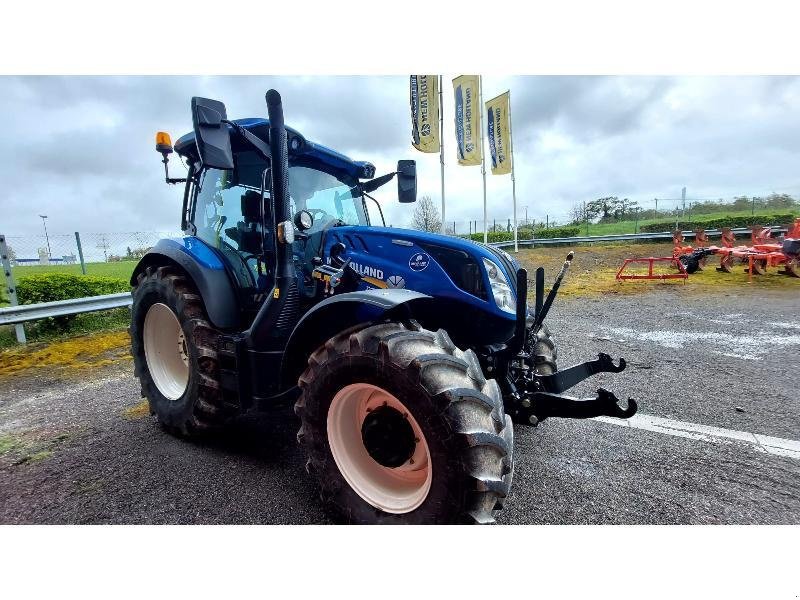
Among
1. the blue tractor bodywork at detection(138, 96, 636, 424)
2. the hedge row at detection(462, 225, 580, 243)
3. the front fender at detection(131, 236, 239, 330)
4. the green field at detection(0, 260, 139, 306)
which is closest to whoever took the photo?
the blue tractor bodywork at detection(138, 96, 636, 424)

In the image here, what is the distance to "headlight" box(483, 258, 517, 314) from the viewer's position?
216cm

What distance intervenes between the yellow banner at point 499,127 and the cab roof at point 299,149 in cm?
1200

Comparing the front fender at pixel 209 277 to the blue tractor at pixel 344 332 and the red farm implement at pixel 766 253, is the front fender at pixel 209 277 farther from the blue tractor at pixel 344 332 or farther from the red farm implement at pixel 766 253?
the red farm implement at pixel 766 253

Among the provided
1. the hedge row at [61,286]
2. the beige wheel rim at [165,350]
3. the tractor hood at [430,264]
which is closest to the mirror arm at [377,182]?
the tractor hood at [430,264]

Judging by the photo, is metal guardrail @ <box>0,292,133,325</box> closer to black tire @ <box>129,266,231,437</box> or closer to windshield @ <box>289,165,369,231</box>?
black tire @ <box>129,266,231,437</box>

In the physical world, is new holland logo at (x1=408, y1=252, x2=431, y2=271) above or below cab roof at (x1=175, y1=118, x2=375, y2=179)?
below

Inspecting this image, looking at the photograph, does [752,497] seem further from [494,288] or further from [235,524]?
[235,524]

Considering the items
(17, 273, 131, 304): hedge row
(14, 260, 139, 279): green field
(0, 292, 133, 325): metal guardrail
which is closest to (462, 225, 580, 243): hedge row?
(14, 260, 139, 279): green field

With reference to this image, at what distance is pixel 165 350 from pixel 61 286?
4.44m

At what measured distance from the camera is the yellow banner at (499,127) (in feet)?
44.6

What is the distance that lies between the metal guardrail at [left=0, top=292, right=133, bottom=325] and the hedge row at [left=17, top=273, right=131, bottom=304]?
17.0 inches

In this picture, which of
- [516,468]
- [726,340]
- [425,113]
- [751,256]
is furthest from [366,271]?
[751,256]

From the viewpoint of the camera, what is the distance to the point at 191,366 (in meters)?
2.69

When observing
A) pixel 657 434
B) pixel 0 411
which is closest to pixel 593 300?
pixel 657 434
